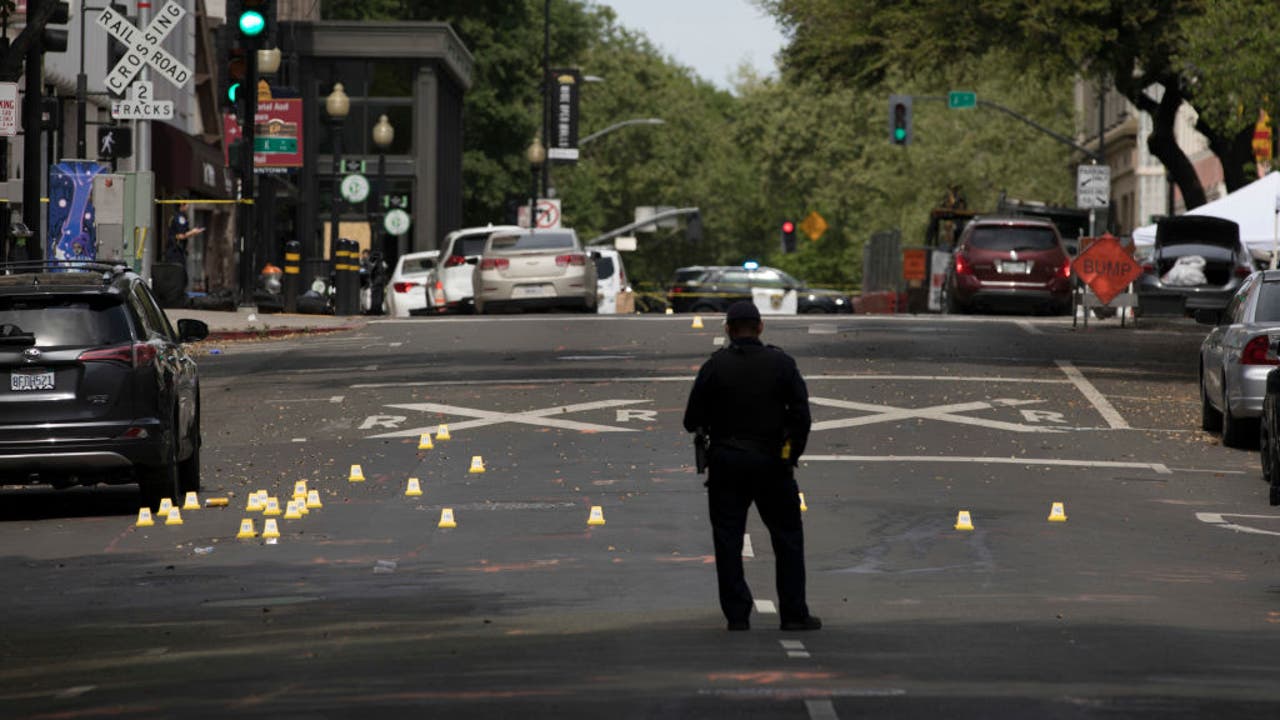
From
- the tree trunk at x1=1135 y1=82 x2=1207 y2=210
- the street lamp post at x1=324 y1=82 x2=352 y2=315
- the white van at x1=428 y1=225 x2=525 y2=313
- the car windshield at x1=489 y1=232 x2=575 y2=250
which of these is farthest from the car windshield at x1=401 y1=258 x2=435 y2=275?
the tree trunk at x1=1135 y1=82 x2=1207 y2=210

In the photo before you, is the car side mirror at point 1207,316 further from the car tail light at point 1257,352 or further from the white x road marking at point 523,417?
the white x road marking at point 523,417

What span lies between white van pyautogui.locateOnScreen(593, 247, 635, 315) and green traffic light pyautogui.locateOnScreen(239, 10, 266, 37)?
16.8 m

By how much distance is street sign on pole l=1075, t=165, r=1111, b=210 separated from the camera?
2036 inches

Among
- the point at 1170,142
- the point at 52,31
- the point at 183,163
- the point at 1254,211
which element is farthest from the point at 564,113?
the point at 52,31

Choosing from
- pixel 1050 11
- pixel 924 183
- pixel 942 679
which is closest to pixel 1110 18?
pixel 1050 11

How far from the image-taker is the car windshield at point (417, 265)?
48000 millimetres

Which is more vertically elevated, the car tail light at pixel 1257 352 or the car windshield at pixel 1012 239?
the car windshield at pixel 1012 239

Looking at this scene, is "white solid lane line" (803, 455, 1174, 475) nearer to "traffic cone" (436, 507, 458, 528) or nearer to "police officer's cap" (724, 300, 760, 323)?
"traffic cone" (436, 507, 458, 528)

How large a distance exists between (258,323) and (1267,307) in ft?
63.8

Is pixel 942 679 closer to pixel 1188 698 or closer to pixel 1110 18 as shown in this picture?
pixel 1188 698

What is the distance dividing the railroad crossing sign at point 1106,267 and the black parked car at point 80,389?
905 inches

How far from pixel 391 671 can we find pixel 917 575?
4.63 metres

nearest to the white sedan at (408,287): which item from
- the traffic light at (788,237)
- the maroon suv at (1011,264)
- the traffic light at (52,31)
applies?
the maroon suv at (1011,264)

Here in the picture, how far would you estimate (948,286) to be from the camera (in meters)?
44.2
